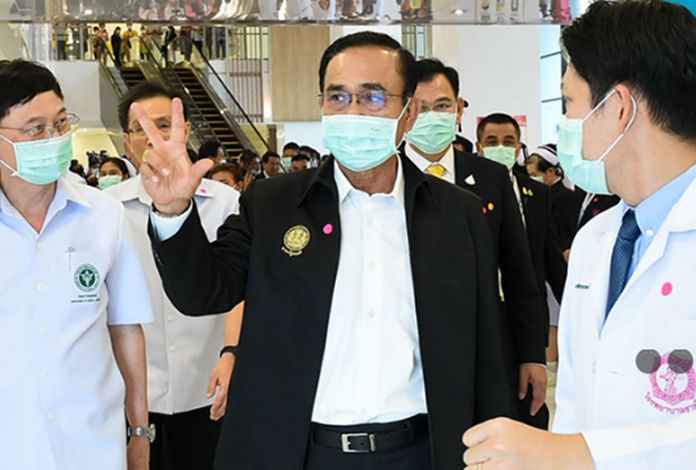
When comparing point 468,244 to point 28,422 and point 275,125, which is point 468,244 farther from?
point 275,125

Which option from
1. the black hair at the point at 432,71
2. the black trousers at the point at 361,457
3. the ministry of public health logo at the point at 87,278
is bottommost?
the black trousers at the point at 361,457

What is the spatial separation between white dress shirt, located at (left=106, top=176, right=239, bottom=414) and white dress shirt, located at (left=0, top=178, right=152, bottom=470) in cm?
87

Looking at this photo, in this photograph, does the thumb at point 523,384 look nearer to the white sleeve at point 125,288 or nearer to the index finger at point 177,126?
the white sleeve at point 125,288

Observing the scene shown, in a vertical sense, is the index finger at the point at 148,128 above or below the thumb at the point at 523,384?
above

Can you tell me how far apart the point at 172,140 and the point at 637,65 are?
3.53ft

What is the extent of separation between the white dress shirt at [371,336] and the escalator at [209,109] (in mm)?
15791

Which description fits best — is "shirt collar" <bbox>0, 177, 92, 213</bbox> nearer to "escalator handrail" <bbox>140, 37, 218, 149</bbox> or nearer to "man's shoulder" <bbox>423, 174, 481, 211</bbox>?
"man's shoulder" <bbox>423, 174, 481, 211</bbox>

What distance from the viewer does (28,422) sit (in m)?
2.52

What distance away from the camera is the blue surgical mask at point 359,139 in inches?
102

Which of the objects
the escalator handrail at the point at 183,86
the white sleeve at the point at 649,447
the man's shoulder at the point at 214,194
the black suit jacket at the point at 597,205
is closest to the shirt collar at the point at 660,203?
the white sleeve at the point at 649,447

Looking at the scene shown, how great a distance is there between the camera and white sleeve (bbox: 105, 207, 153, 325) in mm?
2803

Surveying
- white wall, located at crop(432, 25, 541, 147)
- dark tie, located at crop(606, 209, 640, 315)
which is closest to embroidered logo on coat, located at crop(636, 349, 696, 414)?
dark tie, located at crop(606, 209, 640, 315)

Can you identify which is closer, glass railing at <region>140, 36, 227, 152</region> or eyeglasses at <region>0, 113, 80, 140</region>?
eyeglasses at <region>0, 113, 80, 140</region>

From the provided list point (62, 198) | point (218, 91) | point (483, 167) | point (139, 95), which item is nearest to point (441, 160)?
point (483, 167)
